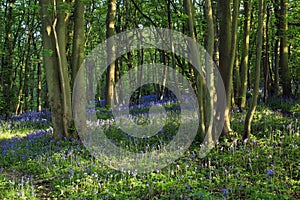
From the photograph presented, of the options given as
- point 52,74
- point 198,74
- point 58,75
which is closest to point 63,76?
point 58,75

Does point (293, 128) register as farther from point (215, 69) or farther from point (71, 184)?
point (71, 184)

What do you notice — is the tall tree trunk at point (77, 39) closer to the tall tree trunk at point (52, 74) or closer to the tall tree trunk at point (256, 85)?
the tall tree trunk at point (52, 74)

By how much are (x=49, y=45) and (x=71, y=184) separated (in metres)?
4.82

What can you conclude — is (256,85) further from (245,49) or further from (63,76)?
(63,76)

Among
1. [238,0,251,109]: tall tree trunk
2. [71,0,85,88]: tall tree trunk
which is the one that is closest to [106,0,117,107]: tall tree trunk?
[71,0,85,88]: tall tree trunk

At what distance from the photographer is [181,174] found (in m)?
5.49

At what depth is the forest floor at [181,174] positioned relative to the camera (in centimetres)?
468

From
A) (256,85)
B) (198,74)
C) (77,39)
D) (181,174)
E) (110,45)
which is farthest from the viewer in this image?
(110,45)

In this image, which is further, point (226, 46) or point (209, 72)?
point (226, 46)

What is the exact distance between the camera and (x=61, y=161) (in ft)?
21.6

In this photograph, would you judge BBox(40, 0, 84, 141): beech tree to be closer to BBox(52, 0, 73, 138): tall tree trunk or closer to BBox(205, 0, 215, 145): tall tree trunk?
BBox(52, 0, 73, 138): tall tree trunk

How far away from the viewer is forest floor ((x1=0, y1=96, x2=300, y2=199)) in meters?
4.68

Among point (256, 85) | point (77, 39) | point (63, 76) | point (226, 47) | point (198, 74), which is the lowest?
point (256, 85)

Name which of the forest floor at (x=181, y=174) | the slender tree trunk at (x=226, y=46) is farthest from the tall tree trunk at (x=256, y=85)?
the slender tree trunk at (x=226, y=46)
